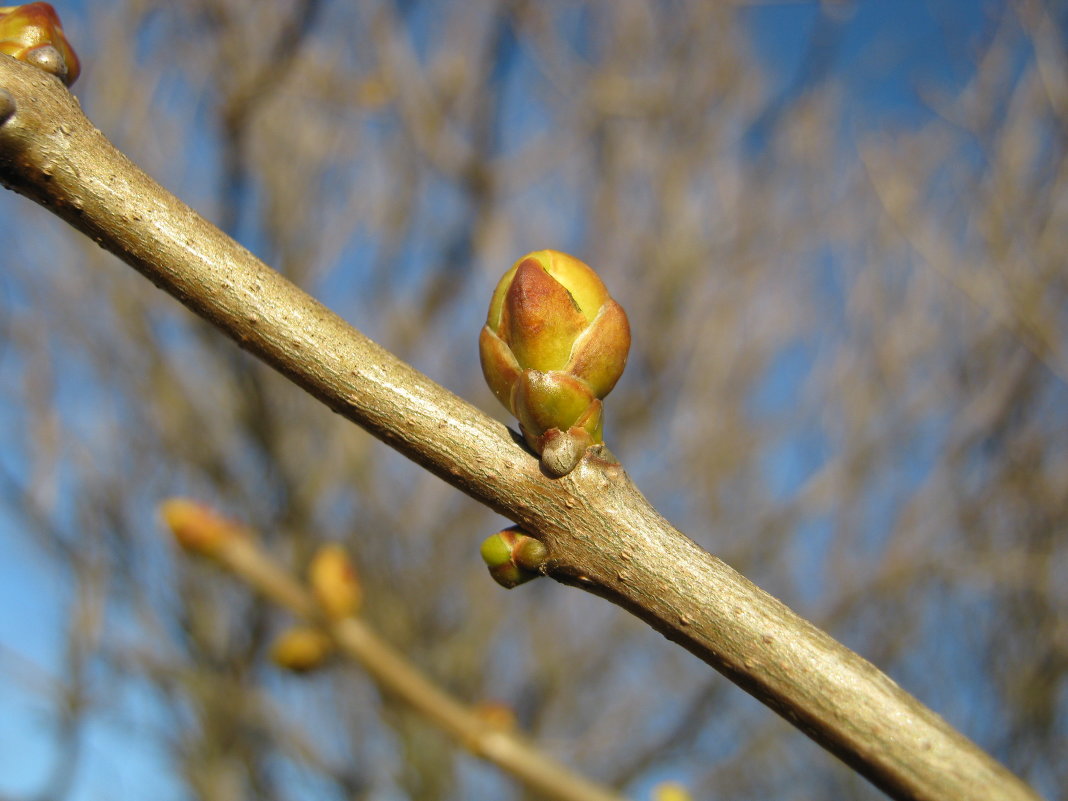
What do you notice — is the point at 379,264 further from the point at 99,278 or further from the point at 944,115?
the point at 944,115

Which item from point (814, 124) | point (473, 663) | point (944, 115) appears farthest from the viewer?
point (814, 124)

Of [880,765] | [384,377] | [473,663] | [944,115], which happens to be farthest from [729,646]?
[473,663]

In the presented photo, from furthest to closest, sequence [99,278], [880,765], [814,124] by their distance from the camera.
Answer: [814,124]
[99,278]
[880,765]

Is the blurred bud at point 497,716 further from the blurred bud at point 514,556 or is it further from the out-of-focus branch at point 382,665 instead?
the blurred bud at point 514,556

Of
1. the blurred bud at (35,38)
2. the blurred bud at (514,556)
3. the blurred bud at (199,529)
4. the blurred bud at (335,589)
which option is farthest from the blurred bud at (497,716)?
A: the blurred bud at (35,38)

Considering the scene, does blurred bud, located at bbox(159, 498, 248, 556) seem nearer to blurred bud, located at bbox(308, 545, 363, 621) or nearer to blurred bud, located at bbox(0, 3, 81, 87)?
blurred bud, located at bbox(308, 545, 363, 621)

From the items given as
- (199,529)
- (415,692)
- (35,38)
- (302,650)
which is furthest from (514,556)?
(302,650)

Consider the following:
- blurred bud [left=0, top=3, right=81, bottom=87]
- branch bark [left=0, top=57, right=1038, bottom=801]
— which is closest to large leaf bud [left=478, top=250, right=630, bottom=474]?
branch bark [left=0, top=57, right=1038, bottom=801]
